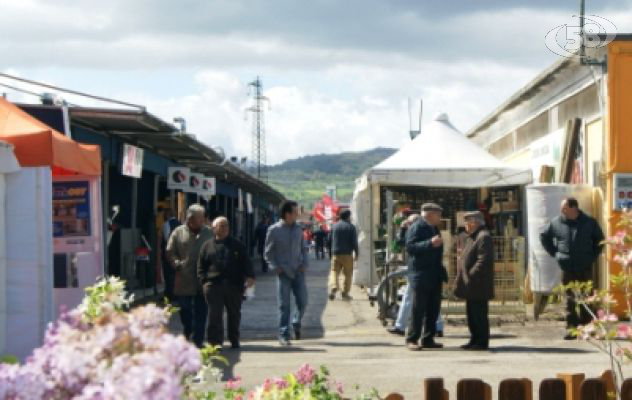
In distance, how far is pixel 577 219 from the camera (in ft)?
46.4

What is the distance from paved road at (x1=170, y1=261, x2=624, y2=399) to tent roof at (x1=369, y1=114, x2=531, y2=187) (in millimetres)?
2532

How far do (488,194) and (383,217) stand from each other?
6.83 ft

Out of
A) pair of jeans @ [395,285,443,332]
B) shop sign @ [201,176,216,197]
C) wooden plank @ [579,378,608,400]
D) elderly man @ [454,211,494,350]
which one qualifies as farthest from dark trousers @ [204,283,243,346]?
shop sign @ [201,176,216,197]

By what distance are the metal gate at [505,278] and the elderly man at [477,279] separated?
8.64ft

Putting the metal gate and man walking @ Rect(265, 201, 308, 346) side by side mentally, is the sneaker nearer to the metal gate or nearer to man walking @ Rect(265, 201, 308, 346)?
the metal gate

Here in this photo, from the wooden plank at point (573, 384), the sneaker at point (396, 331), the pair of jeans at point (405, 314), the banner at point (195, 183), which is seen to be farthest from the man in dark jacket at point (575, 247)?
the banner at point (195, 183)

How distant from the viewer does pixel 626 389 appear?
20.7 ft

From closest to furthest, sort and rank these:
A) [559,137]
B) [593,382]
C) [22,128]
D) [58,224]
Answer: [593,382], [22,128], [58,224], [559,137]

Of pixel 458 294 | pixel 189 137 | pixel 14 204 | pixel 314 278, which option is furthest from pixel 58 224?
pixel 314 278

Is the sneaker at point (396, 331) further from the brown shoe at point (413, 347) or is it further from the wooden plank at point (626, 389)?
the wooden plank at point (626, 389)

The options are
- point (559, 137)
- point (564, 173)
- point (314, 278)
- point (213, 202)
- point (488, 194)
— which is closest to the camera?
point (564, 173)

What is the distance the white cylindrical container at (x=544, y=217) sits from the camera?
656 inches

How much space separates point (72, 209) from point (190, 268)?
1.98 metres

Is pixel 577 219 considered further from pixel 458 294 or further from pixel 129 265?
pixel 129 265
